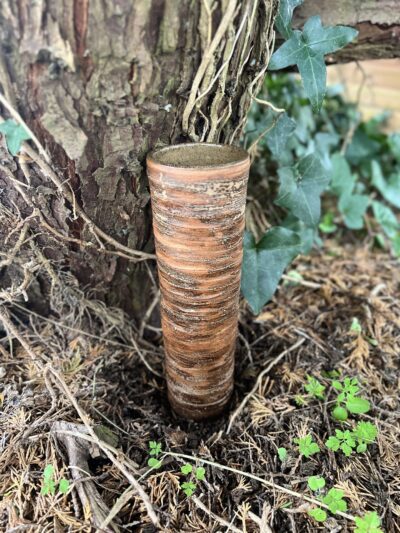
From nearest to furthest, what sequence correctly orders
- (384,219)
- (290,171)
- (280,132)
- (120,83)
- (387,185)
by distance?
(120,83), (280,132), (290,171), (384,219), (387,185)

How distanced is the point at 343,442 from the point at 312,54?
3.33 ft

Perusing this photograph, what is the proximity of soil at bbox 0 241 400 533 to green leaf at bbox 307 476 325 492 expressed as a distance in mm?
39

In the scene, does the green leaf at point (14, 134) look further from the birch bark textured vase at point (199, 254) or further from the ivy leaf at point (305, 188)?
the ivy leaf at point (305, 188)

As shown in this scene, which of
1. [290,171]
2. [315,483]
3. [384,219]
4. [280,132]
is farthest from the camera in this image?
[384,219]

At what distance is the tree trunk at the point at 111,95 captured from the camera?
0.80 meters

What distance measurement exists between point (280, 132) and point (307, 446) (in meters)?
0.92

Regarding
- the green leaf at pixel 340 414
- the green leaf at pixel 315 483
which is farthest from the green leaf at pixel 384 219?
the green leaf at pixel 315 483

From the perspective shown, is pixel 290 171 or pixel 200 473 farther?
pixel 290 171

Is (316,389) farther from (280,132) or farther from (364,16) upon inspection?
(364,16)

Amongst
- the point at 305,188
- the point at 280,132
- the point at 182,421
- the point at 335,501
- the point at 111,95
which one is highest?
the point at 111,95

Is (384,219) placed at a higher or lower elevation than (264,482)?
higher

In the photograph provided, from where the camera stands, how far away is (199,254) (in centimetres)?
92

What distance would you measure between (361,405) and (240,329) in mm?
466

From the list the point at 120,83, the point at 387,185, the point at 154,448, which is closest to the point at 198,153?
the point at 120,83
